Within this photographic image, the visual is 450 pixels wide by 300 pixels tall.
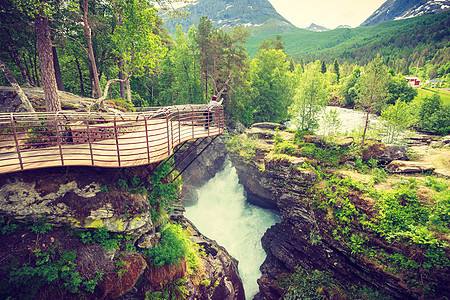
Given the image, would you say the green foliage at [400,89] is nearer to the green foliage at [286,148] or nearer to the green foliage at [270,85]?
the green foliage at [270,85]

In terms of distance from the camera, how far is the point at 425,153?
57.1ft

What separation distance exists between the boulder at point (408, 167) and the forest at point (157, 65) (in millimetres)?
5871

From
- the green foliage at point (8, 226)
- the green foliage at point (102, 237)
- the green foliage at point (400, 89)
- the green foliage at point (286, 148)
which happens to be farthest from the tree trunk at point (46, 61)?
the green foliage at point (400, 89)

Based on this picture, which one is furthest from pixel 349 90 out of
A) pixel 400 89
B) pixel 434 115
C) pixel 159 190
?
pixel 159 190

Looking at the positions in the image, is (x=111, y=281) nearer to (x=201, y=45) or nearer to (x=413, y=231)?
(x=413, y=231)

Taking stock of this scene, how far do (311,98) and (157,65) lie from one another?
18531 mm

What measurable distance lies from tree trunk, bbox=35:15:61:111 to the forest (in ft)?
0.14

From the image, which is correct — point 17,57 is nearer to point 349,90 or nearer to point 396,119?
point 396,119

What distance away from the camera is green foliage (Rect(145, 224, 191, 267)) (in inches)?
345

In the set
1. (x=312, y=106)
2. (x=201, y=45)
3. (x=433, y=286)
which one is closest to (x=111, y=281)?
(x=433, y=286)

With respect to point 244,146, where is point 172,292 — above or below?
below

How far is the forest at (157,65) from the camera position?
1211cm

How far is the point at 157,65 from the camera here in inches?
890

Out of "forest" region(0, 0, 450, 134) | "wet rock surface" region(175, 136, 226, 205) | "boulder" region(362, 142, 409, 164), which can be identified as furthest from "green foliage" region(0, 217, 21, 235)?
"boulder" region(362, 142, 409, 164)
